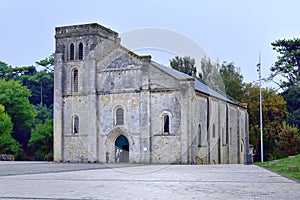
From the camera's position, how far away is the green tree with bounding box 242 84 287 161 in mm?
68062

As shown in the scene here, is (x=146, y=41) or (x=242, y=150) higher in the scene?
(x=146, y=41)

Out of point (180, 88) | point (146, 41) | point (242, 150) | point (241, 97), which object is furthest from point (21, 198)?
point (241, 97)

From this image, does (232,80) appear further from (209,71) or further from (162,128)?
(162,128)

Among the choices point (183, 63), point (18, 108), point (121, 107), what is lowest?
point (121, 107)

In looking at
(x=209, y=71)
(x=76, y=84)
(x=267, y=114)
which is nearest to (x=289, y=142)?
(x=267, y=114)

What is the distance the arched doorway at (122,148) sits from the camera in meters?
45.7

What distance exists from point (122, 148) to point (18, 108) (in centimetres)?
2269

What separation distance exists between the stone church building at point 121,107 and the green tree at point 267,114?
1858 cm

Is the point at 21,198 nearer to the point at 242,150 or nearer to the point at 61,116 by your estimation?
the point at 61,116

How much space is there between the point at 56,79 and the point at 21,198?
35.0m

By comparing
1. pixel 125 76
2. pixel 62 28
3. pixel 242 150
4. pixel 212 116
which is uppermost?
pixel 62 28

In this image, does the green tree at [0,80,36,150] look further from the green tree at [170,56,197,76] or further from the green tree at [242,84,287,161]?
the green tree at [242,84,287,161]

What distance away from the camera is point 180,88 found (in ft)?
139

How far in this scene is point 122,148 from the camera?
4600cm
